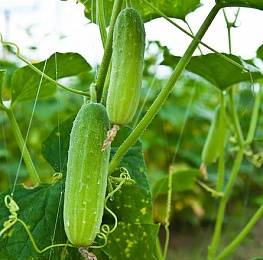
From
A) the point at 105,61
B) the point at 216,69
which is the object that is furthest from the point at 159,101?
the point at 216,69

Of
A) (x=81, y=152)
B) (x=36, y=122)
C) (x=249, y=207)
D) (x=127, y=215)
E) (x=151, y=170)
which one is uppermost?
(x=81, y=152)

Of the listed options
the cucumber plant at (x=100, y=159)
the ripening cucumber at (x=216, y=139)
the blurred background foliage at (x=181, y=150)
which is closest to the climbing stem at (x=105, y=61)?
the cucumber plant at (x=100, y=159)

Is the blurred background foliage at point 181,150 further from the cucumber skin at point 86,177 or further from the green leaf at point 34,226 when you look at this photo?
the cucumber skin at point 86,177

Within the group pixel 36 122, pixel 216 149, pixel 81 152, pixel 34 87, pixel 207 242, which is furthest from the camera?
pixel 36 122

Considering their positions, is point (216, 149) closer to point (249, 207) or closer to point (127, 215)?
point (127, 215)

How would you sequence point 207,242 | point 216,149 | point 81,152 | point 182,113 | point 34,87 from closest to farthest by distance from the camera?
1. point 81,152
2. point 34,87
3. point 216,149
4. point 207,242
5. point 182,113

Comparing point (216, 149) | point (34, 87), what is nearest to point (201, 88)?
point (216, 149)

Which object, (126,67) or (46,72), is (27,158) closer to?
(46,72)
